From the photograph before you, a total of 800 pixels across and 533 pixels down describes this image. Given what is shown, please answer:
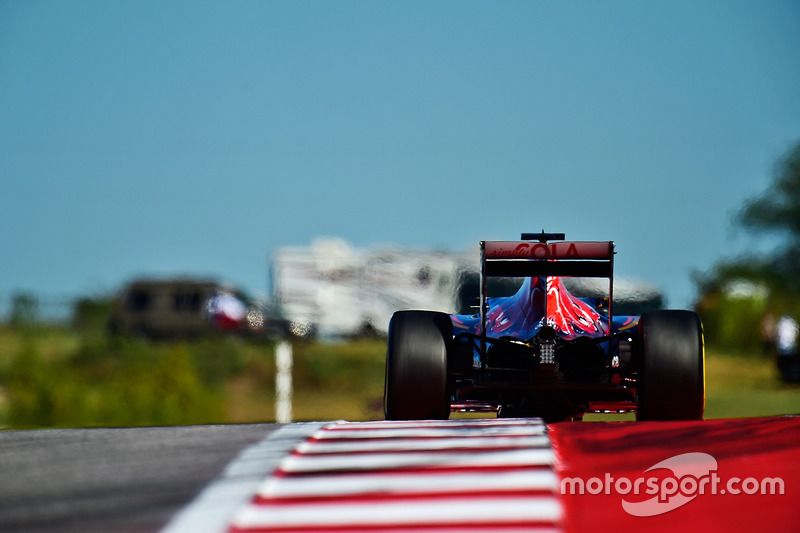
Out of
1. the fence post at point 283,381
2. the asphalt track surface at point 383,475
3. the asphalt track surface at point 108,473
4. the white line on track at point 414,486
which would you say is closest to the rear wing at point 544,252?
the asphalt track surface at point 383,475

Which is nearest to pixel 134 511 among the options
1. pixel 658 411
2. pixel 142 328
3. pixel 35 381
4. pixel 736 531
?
pixel 736 531

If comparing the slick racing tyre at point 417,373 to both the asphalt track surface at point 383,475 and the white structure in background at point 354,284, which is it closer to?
the asphalt track surface at point 383,475

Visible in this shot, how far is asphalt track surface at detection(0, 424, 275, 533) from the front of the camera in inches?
155

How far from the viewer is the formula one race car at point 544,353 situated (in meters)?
7.11

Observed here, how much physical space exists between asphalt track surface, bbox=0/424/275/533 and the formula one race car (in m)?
1.35

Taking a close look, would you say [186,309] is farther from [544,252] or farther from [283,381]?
[544,252]

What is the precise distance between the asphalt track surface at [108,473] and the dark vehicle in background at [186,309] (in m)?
21.3

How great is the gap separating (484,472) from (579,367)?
342 centimetres

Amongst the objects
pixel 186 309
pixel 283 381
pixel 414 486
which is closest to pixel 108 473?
pixel 414 486

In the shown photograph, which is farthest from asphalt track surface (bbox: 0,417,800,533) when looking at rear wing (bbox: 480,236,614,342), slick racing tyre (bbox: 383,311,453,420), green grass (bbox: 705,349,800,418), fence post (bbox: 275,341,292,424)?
fence post (bbox: 275,341,292,424)

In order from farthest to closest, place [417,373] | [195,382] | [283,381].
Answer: [283,381] → [195,382] → [417,373]

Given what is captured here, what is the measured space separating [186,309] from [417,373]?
70.3 ft

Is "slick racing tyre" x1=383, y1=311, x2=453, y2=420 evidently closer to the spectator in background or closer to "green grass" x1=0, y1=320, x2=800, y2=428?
"green grass" x1=0, y1=320, x2=800, y2=428

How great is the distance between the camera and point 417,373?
23.1ft
